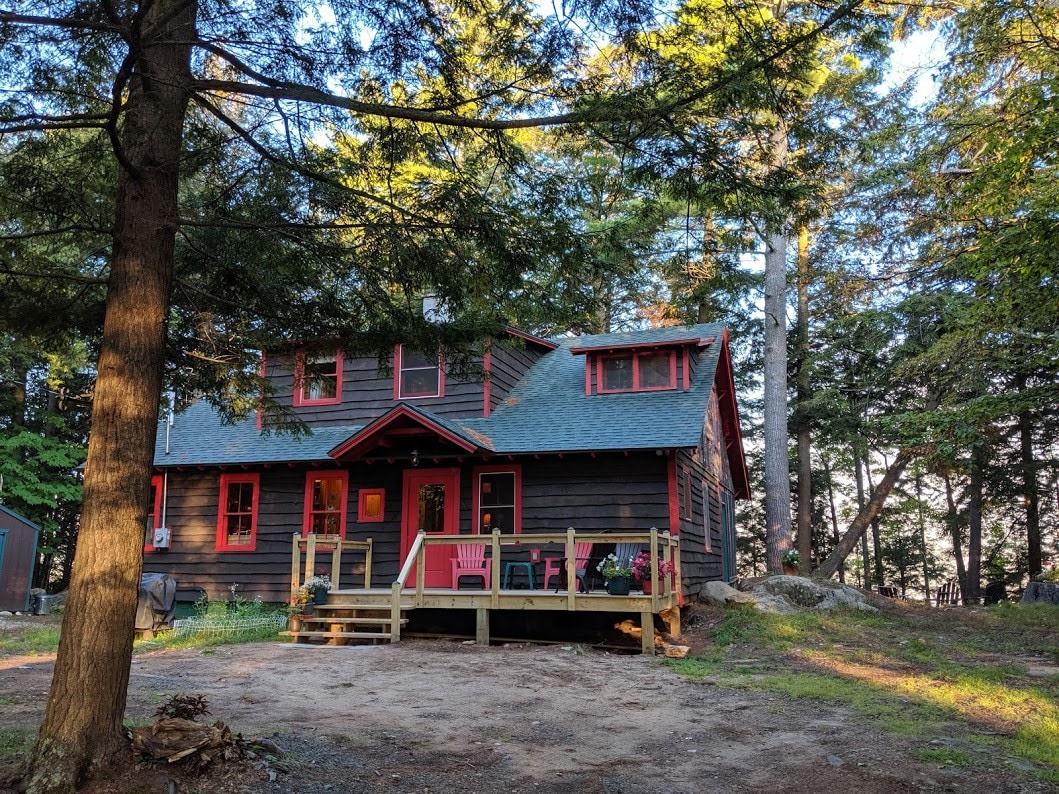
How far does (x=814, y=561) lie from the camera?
34469mm

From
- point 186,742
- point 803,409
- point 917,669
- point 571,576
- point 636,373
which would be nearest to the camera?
point 186,742

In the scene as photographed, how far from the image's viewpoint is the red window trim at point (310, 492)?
15.1 meters

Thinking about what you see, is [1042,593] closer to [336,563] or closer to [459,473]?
[459,473]

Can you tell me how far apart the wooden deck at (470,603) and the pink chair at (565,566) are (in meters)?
0.49

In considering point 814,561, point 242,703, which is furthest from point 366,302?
point 814,561

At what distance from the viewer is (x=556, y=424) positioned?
1427 centimetres

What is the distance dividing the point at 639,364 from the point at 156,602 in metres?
9.96

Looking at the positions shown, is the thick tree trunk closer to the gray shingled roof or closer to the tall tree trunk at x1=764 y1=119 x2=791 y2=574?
the tall tree trunk at x1=764 y1=119 x2=791 y2=574

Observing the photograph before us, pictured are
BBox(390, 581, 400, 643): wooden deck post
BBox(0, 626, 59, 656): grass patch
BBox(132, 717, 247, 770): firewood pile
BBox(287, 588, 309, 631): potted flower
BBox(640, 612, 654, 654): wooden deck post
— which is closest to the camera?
BBox(132, 717, 247, 770): firewood pile

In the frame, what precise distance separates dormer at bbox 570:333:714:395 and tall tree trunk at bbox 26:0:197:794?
10.5m

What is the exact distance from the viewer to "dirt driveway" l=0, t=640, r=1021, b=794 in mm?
4805

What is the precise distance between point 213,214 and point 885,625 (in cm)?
1263

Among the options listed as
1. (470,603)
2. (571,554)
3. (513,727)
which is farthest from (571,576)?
(513,727)

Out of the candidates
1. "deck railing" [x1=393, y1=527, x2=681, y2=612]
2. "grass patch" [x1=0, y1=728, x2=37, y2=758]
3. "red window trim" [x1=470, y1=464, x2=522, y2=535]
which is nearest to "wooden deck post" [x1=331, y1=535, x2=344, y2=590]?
"deck railing" [x1=393, y1=527, x2=681, y2=612]
